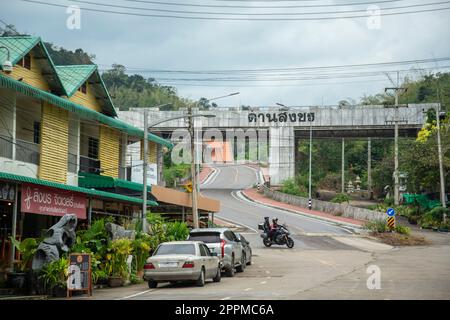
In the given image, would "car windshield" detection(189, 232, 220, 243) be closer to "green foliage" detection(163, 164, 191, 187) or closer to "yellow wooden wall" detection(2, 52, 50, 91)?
"yellow wooden wall" detection(2, 52, 50, 91)

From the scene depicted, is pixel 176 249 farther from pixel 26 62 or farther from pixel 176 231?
pixel 26 62

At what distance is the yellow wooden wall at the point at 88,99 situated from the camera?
3585 cm

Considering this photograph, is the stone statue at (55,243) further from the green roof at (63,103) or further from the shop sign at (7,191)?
the green roof at (63,103)

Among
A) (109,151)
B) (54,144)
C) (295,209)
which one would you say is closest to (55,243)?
(54,144)

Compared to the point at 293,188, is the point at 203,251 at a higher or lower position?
lower

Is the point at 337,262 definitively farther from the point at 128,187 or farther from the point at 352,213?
the point at 352,213

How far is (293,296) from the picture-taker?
1916 cm

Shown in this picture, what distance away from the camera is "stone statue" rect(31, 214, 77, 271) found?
2250 cm

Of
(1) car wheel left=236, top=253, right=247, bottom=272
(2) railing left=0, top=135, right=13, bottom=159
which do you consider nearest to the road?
(1) car wheel left=236, top=253, right=247, bottom=272

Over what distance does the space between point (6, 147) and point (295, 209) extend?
50.0 m

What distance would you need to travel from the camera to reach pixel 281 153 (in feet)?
285

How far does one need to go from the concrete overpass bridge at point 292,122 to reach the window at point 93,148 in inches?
1715

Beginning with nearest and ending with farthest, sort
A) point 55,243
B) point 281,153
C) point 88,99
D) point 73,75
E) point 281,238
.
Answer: point 55,243 < point 73,75 < point 88,99 < point 281,238 < point 281,153

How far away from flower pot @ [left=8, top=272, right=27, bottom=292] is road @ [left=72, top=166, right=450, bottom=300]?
2.19m
